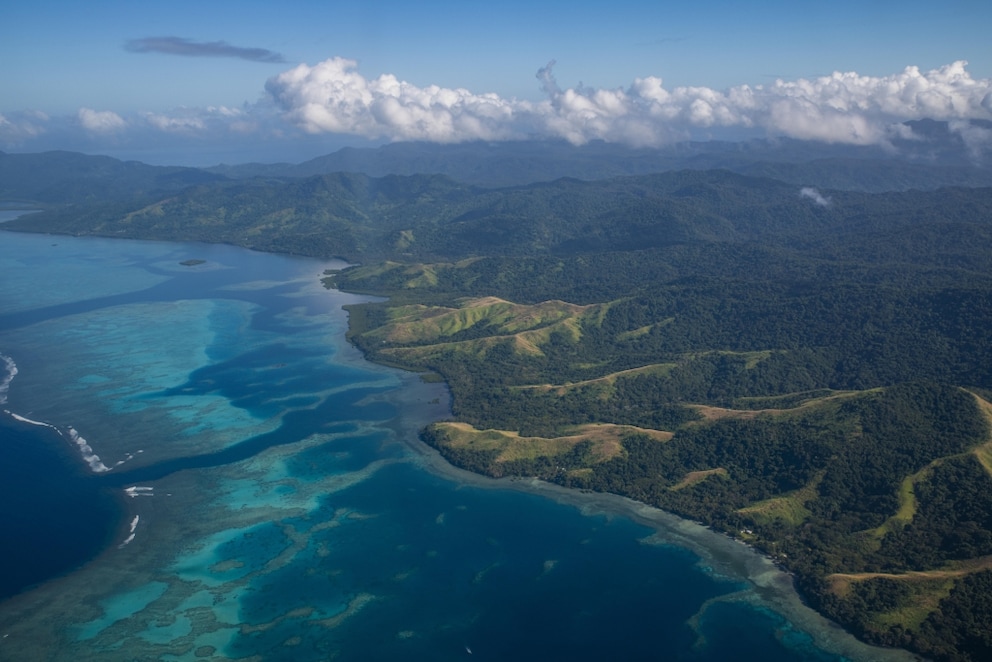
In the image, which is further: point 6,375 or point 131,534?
point 6,375

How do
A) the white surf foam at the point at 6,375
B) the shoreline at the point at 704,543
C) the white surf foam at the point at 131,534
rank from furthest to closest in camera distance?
the white surf foam at the point at 6,375 → the white surf foam at the point at 131,534 → the shoreline at the point at 704,543

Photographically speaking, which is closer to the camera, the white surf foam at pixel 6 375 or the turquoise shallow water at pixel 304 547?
the turquoise shallow water at pixel 304 547

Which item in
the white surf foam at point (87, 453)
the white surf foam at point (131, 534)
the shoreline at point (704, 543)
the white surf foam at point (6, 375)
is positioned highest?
the white surf foam at point (6, 375)

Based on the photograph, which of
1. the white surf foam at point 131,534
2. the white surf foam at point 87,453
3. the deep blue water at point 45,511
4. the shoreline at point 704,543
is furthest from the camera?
the white surf foam at point 87,453

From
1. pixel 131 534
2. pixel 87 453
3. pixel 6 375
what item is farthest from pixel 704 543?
pixel 6 375

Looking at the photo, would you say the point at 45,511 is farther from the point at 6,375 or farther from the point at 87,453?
the point at 6,375

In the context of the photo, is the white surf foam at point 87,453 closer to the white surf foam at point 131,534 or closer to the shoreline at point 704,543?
the white surf foam at point 131,534

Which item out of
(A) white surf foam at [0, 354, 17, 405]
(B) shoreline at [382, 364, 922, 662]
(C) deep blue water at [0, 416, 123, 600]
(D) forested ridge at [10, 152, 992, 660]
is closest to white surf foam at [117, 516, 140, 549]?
(C) deep blue water at [0, 416, 123, 600]

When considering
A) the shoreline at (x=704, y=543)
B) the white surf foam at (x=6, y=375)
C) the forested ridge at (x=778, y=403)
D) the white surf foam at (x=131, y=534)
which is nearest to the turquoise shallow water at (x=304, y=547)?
the white surf foam at (x=131, y=534)

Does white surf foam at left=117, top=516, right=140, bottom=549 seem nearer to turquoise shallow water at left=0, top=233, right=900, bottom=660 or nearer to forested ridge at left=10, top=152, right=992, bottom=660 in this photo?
turquoise shallow water at left=0, top=233, right=900, bottom=660

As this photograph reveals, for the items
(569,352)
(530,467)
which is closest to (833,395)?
(530,467)
